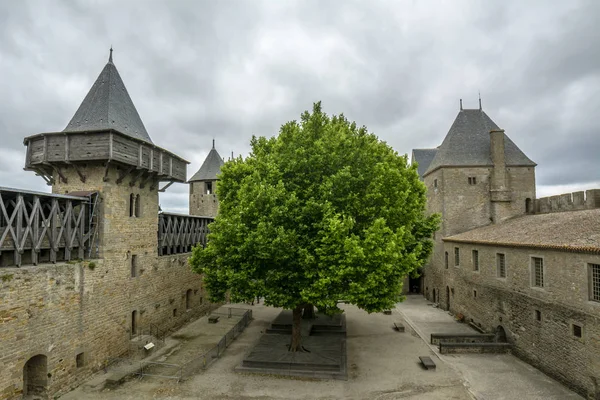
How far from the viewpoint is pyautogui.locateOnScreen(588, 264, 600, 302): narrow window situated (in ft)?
44.7

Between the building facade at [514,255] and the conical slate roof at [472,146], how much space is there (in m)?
0.07

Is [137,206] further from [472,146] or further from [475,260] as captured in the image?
[472,146]

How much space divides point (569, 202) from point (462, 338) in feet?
35.8

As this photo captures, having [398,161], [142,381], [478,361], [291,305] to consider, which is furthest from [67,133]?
[478,361]

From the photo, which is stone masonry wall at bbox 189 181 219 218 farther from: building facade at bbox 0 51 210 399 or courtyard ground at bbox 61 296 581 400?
courtyard ground at bbox 61 296 581 400

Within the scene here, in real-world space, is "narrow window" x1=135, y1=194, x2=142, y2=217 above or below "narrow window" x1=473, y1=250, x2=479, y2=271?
above

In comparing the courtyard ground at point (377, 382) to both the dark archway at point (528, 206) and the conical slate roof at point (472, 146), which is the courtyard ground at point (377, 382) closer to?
the dark archway at point (528, 206)

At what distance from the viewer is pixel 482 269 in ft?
73.2

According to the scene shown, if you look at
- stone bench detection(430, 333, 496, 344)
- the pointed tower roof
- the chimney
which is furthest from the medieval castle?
the pointed tower roof

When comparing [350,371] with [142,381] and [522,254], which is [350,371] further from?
[522,254]

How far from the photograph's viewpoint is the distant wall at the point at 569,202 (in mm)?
19469

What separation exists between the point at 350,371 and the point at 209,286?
24.6 feet

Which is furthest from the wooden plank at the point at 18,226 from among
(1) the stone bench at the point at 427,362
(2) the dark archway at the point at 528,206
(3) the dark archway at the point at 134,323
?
(2) the dark archway at the point at 528,206

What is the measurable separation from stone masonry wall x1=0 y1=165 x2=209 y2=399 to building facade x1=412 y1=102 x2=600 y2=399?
19390 mm
